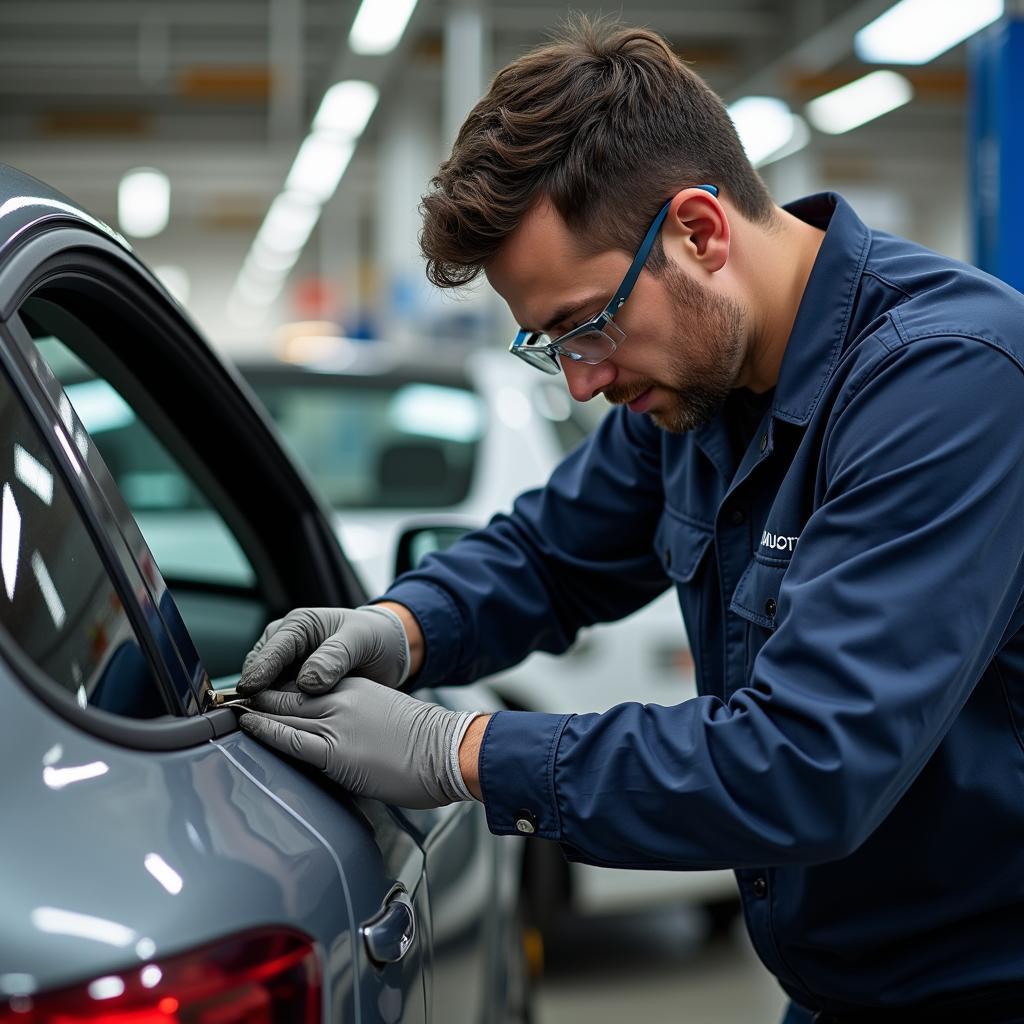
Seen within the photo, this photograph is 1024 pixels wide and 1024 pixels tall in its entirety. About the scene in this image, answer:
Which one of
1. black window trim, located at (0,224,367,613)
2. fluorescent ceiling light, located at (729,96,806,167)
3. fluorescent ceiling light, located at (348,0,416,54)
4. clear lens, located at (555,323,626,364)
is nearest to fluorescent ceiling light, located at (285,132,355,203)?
fluorescent ceiling light, located at (348,0,416,54)

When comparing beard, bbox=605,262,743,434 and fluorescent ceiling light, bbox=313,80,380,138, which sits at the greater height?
beard, bbox=605,262,743,434

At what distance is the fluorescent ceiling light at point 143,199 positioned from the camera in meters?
17.4

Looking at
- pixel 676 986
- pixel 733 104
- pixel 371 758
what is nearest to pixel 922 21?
pixel 733 104

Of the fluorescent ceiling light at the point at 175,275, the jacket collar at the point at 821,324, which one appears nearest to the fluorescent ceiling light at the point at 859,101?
the jacket collar at the point at 821,324

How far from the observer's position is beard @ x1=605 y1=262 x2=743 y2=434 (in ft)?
5.20

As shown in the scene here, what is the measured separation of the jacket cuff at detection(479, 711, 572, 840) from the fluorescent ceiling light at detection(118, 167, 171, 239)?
17.0m

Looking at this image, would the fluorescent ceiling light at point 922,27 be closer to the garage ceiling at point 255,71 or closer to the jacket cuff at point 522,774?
the garage ceiling at point 255,71

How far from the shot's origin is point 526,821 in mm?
1340

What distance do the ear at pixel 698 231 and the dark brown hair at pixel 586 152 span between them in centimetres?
2

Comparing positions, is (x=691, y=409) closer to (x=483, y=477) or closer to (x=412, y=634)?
(x=412, y=634)

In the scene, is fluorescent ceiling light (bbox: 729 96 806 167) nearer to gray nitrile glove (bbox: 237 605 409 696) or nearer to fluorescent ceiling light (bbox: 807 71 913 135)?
fluorescent ceiling light (bbox: 807 71 913 135)

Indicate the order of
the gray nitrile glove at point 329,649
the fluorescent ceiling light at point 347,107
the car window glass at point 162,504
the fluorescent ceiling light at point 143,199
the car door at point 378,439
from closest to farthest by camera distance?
1. the gray nitrile glove at point 329,649
2. the car window glass at point 162,504
3. the car door at point 378,439
4. the fluorescent ceiling light at point 347,107
5. the fluorescent ceiling light at point 143,199

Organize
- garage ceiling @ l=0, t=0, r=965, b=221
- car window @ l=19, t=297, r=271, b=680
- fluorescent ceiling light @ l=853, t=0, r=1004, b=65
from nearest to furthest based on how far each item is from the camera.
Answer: car window @ l=19, t=297, r=271, b=680 < fluorescent ceiling light @ l=853, t=0, r=1004, b=65 < garage ceiling @ l=0, t=0, r=965, b=221

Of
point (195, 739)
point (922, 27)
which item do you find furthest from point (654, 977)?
point (922, 27)
